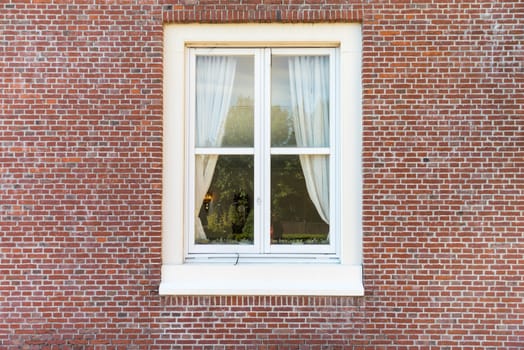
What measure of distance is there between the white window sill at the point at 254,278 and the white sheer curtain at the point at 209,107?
1.92 feet

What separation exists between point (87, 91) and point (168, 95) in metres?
0.94

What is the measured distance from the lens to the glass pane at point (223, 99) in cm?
581

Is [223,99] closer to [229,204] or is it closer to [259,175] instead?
[259,175]

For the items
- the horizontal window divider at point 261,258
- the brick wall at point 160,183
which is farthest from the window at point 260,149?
the brick wall at point 160,183

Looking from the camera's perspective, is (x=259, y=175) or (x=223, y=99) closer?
(x=259, y=175)

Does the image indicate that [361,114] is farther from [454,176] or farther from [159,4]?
[159,4]

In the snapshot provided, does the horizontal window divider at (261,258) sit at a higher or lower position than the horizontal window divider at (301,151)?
lower

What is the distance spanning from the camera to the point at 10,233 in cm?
548

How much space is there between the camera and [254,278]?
5.49 meters

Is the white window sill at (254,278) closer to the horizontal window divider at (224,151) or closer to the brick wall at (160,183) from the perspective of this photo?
the brick wall at (160,183)

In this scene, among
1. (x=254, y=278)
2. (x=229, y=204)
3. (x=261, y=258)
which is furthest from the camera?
(x=229, y=204)

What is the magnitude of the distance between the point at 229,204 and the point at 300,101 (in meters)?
1.54

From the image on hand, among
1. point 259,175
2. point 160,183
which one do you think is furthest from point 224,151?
point 160,183

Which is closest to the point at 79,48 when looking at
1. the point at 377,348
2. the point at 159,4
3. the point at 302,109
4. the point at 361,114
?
the point at 159,4
